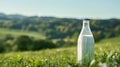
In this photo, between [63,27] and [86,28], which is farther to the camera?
[63,27]

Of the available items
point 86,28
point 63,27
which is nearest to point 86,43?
point 86,28

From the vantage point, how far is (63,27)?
15688 cm

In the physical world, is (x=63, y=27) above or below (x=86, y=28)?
below

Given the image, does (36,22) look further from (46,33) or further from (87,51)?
(87,51)

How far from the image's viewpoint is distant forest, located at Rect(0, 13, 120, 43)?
130125 mm

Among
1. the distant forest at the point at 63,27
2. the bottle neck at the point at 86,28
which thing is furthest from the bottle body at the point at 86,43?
the distant forest at the point at 63,27

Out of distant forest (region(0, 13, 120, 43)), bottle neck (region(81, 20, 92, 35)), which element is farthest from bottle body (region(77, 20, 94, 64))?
distant forest (region(0, 13, 120, 43))

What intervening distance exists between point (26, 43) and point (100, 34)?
40.8 meters

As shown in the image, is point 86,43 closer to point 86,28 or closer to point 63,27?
point 86,28

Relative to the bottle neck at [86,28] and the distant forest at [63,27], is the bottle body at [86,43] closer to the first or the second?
the bottle neck at [86,28]

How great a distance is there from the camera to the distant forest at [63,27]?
130 m

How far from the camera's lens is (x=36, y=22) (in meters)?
166

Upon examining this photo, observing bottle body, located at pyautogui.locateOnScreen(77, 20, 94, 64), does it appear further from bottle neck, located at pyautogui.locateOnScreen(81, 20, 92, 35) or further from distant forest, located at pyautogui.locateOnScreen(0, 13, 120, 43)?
distant forest, located at pyautogui.locateOnScreen(0, 13, 120, 43)

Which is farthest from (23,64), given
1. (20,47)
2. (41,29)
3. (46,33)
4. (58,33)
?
(41,29)
